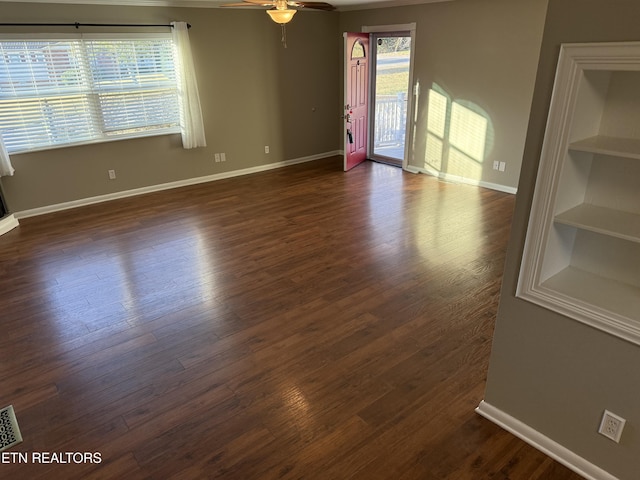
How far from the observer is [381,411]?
7.64 feet

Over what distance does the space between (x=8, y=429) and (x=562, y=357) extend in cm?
271

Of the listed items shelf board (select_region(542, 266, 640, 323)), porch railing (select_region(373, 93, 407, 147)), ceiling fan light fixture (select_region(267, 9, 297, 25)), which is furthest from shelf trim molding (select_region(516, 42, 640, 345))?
porch railing (select_region(373, 93, 407, 147))

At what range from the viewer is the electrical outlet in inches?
71.4

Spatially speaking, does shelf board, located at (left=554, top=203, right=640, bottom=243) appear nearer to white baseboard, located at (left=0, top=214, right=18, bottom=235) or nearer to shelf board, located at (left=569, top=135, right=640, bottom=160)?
shelf board, located at (left=569, top=135, right=640, bottom=160)

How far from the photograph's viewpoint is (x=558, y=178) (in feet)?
5.67

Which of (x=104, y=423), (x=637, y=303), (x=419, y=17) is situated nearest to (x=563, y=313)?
(x=637, y=303)

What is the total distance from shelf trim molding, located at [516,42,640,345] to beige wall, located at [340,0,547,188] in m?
4.05

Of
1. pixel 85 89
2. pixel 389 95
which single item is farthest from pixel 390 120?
pixel 85 89

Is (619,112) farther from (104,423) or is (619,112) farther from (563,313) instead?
(104,423)

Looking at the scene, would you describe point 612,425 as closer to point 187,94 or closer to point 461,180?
point 461,180

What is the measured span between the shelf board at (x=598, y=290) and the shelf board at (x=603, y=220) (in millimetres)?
296

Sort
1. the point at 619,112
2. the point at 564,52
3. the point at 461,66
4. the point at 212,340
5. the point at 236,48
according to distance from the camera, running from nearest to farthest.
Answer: the point at 564,52 < the point at 619,112 < the point at 212,340 < the point at 461,66 < the point at 236,48

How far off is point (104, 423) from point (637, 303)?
2.54 metres

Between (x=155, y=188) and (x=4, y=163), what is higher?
(x=4, y=163)
